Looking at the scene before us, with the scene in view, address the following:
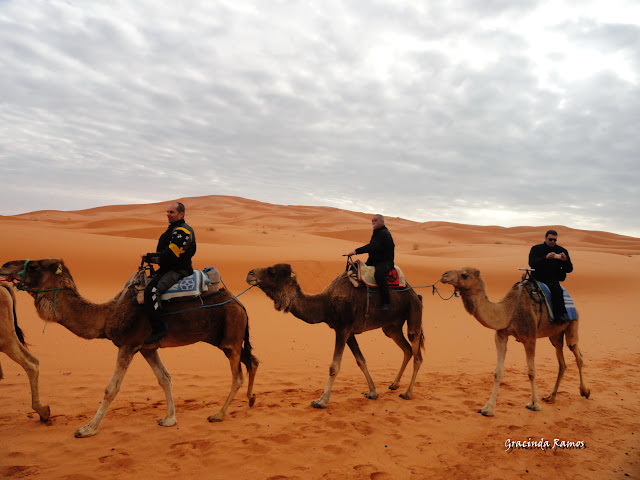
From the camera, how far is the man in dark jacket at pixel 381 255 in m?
7.02

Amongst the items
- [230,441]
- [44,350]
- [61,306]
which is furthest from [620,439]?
[44,350]

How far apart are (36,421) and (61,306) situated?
1822 mm

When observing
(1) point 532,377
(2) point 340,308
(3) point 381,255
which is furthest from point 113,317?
(1) point 532,377

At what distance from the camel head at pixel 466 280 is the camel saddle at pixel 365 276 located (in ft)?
3.97

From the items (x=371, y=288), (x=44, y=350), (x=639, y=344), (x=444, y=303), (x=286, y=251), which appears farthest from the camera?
(x=286, y=251)

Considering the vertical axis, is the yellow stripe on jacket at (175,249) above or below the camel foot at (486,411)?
above

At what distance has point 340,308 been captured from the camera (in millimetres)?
6738

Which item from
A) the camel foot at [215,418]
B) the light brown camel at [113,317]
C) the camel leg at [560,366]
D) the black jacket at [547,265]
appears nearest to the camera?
the light brown camel at [113,317]

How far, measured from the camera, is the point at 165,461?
458cm

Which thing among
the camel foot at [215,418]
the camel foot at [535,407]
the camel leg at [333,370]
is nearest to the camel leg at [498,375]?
the camel foot at [535,407]

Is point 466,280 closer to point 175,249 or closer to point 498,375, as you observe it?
point 498,375

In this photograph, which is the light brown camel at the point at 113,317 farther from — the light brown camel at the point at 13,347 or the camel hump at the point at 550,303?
the camel hump at the point at 550,303

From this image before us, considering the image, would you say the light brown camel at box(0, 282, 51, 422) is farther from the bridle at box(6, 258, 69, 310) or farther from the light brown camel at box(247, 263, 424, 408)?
the light brown camel at box(247, 263, 424, 408)

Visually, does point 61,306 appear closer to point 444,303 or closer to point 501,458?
point 501,458
